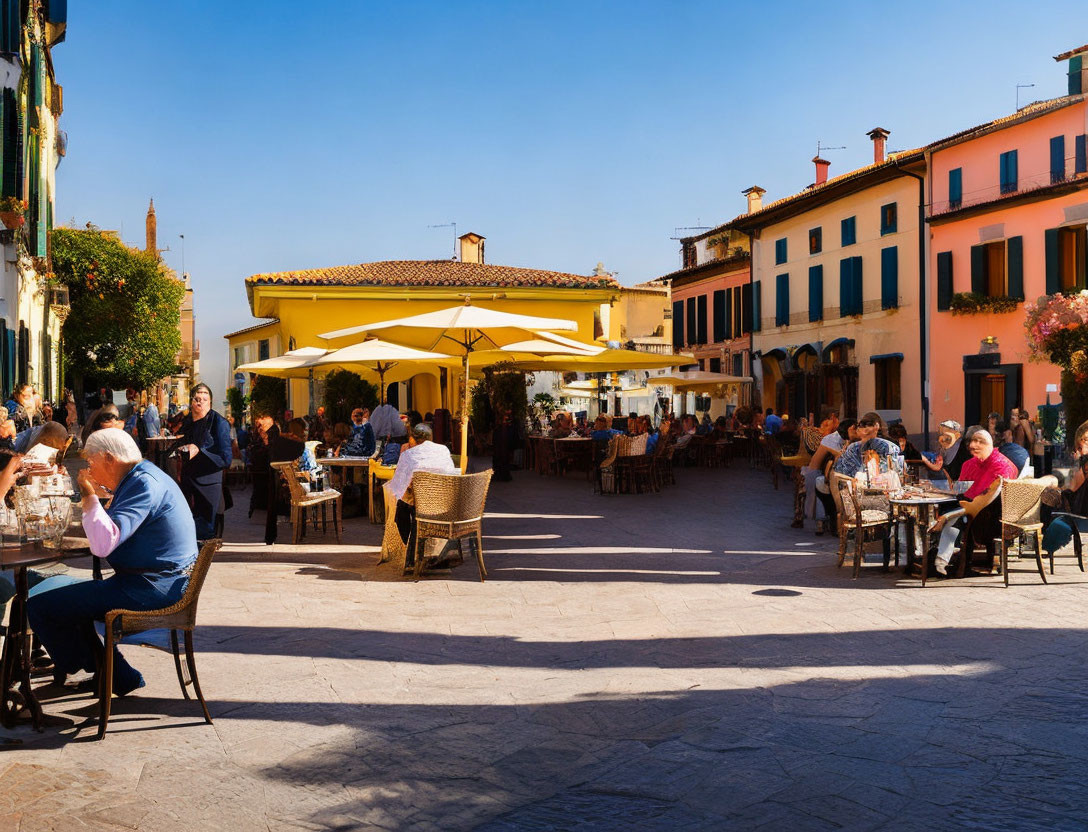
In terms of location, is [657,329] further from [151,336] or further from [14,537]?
[14,537]

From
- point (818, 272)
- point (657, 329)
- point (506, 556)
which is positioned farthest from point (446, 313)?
point (657, 329)

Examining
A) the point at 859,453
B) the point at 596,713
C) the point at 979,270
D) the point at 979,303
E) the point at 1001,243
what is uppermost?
the point at 1001,243

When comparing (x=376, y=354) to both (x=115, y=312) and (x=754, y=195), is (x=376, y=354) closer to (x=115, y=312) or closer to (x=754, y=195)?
(x=115, y=312)

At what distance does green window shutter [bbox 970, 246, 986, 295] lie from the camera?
26.7 m

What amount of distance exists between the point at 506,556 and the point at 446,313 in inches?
110

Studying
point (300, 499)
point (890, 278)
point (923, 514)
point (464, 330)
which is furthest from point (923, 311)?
point (300, 499)

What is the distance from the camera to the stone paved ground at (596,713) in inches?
151

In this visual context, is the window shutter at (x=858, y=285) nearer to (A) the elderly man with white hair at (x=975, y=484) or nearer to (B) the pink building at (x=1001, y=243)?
(B) the pink building at (x=1001, y=243)

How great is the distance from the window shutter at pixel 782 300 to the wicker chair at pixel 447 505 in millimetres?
27981

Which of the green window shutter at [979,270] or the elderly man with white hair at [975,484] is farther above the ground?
the green window shutter at [979,270]

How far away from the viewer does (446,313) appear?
11328 mm

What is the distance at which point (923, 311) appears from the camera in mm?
28359

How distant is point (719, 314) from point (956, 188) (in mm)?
13736

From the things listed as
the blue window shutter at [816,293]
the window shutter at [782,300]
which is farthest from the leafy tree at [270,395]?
the blue window shutter at [816,293]
